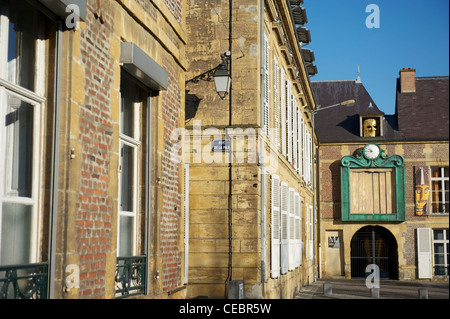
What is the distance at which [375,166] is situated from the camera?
29344 millimetres

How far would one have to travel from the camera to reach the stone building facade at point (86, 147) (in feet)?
14.5

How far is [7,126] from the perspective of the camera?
431 centimetres

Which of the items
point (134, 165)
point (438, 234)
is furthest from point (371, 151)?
point (134, 165)

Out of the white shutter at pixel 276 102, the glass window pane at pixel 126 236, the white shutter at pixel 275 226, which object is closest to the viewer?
the glass window pane at pixel 126 236

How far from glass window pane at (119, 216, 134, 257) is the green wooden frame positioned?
23391 millimetres

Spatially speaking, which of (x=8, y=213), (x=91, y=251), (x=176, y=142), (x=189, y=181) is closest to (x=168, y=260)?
(x=176, y=142)

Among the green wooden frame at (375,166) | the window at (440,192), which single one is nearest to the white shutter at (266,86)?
the green wooden frame at (375,166)

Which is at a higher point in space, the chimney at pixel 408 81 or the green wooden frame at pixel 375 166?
the chimney at pixel 408 81

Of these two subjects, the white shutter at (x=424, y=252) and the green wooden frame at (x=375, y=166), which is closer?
the white shutter at (x=424, y=252)

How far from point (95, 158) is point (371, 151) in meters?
25.3

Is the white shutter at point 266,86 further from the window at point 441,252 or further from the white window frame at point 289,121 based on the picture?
the window at point 441,252

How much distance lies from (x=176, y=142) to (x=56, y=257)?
3129 millimetres

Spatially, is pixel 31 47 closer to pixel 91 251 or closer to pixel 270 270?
pixel 91 251

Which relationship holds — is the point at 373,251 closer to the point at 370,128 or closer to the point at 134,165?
the point at 370,128
